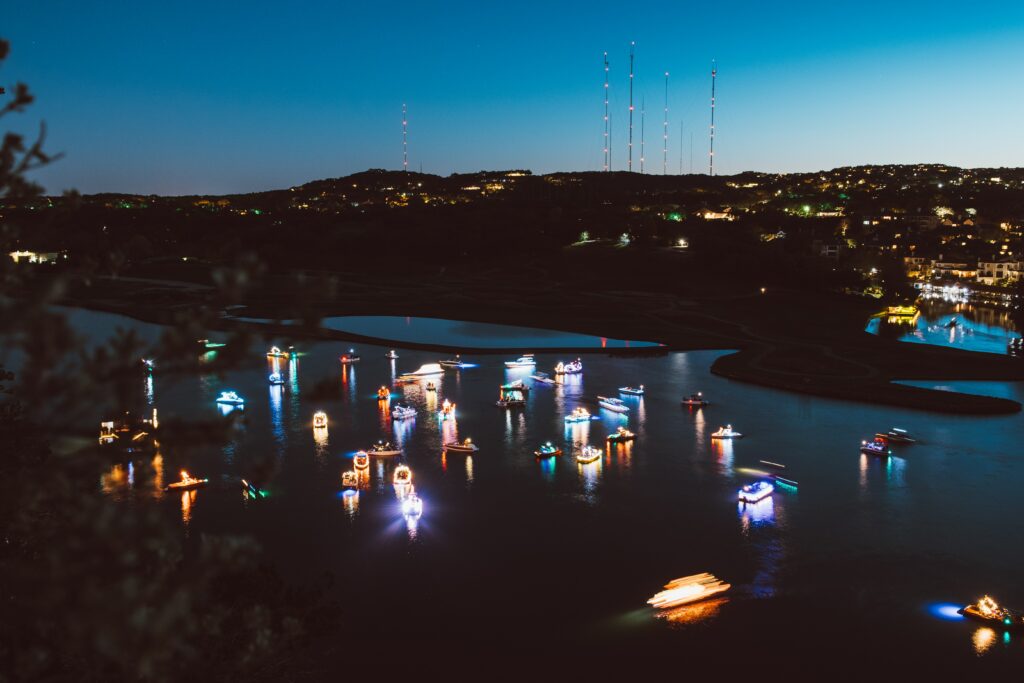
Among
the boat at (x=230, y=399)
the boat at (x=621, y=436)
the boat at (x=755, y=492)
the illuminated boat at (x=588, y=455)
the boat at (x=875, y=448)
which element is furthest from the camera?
the boat at (x=230, y=399)

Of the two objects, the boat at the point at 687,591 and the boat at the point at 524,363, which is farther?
the boat at the point at 524,363

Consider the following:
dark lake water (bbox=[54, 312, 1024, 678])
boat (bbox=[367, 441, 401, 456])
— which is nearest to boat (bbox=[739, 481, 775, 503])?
dark lake water (bbox=[54, 312, 1024, 678])

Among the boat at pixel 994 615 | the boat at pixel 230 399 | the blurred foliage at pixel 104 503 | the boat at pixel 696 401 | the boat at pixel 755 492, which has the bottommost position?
the boat at pixel 994 615

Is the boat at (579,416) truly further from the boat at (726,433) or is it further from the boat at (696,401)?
the boat at (726,433)

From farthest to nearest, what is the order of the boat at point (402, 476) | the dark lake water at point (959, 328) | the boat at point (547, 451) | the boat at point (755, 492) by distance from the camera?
the dark lake water at point (959, 328) → the boat at point (547, 451) → the boat at point (402, 476) → the boat at point (755, 492)

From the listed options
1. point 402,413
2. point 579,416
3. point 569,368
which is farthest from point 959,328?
point 402,413

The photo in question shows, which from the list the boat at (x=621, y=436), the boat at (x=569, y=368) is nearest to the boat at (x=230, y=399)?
the boat at (x=569, y=368)
